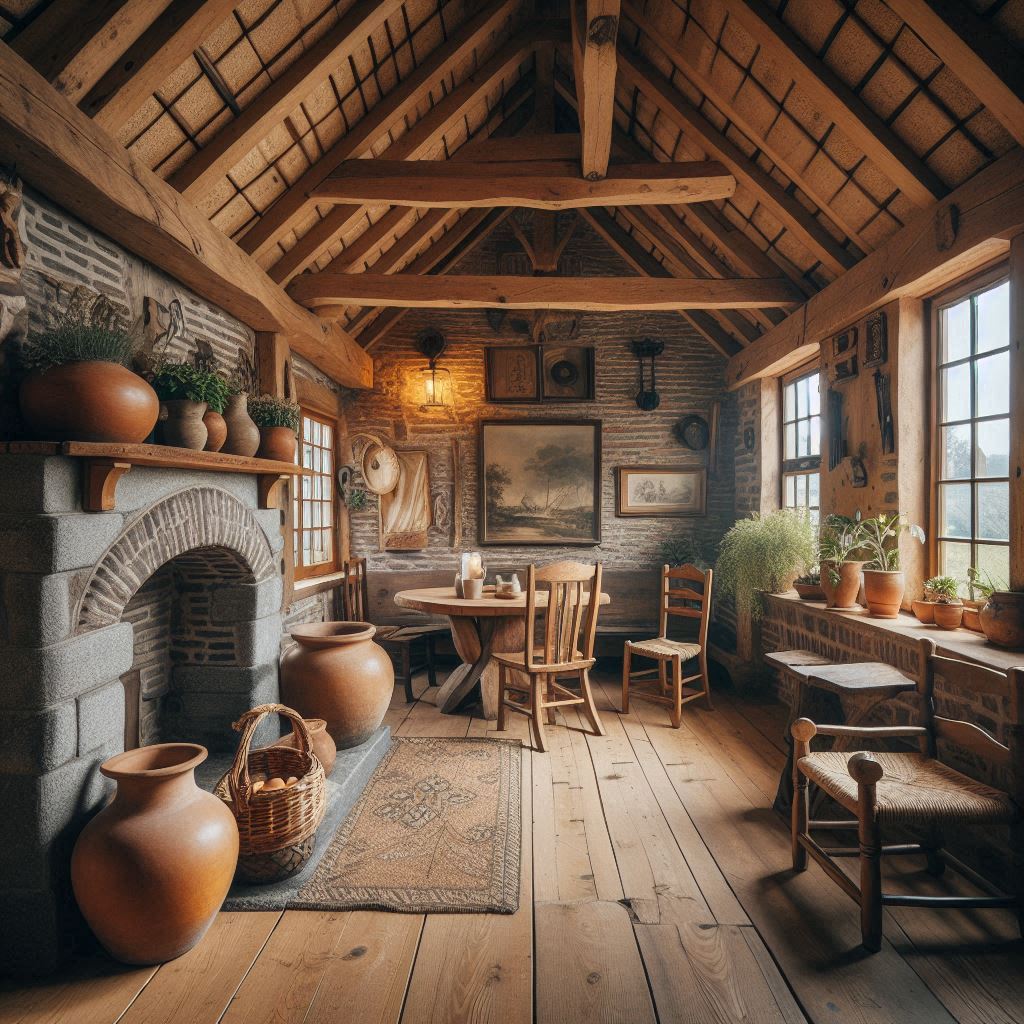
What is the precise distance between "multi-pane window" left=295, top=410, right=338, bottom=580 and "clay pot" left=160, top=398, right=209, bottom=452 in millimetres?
2522

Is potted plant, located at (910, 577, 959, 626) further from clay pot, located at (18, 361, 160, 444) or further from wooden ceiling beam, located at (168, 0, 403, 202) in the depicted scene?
wooden ceiling beam, located at (168, 0, 403, 202)

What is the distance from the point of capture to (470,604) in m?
4.39

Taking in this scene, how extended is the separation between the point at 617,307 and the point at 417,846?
3.72 m

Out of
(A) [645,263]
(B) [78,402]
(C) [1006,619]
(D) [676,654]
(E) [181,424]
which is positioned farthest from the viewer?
(A) [645,263]

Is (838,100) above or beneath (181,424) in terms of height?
above

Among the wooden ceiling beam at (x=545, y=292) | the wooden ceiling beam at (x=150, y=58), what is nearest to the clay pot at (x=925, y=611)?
the wooden ceiling beam at (x=545, y=292)

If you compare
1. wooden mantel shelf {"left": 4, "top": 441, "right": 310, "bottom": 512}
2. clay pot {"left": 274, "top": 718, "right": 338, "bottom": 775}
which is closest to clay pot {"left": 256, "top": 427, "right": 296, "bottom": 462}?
wooden mantel shelf {"left": 4, "top": 441, "right": 310, "bottom": 512}

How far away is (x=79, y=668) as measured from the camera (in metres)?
2.20

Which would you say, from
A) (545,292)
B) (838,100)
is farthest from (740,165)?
(545,292)

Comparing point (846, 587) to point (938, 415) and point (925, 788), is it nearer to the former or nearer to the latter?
point (938, 415)

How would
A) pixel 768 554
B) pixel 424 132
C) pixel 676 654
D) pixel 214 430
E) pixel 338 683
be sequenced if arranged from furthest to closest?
1. pixel 768 554
2. pixel 676 654
3. pixel 424 132
4. pixel 338 683
5. pixel 214 430

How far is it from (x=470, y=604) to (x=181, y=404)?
2.25 metres

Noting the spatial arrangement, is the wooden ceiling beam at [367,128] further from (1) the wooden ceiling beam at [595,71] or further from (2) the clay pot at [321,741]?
(2) the clay pot at [321,741]

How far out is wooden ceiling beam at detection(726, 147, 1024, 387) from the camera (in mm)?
2768
